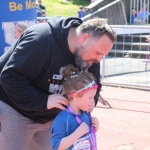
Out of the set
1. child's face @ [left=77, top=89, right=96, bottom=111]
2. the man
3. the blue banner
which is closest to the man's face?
the man

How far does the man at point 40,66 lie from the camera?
2.51 m

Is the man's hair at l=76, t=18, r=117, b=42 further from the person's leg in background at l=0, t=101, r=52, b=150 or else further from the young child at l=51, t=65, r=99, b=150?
the person's leg in background at l=0, t=101, r=52, b=150

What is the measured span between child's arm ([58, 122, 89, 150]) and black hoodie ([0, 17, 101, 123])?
0.26 meters

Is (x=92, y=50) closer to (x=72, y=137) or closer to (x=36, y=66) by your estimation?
(x=36, y=66)

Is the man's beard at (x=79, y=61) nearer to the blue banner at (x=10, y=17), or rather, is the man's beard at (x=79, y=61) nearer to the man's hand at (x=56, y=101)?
the man's hand at (x=56, y=101)

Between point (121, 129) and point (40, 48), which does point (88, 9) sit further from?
point (40, 48)

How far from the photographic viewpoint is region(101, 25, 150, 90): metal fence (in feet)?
24.9

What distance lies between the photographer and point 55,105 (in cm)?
251

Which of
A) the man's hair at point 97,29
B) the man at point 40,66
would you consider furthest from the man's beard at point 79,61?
the man's hair at point 97,29

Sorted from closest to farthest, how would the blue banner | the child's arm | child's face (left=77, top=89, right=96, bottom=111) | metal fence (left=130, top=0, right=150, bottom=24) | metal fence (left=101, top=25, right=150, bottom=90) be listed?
the child's arm → child's face (left=77, top=89, right=96, bottom=111) → the blue banner → metal fence (left=101, top=25, right=150, bottom=90) → metal fence (left=130, top=0, right=150, bottom=24)

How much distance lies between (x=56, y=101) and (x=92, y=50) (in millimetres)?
418

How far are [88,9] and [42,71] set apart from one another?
12299 mm

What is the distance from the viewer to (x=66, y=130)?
8.30 feet

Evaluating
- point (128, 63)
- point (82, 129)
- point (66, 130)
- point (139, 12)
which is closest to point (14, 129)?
point (66, 130)
